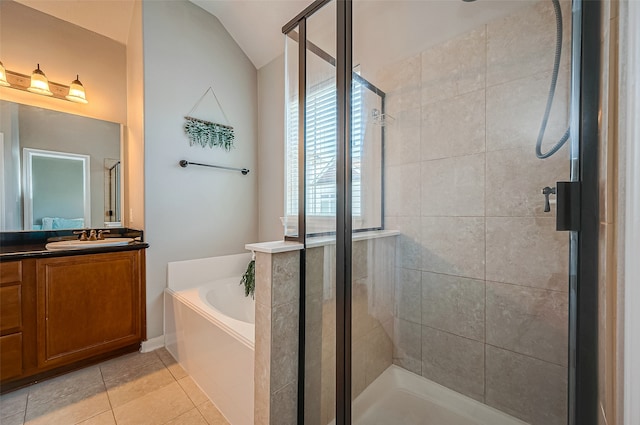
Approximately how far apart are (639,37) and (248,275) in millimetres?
2404

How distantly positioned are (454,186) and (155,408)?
7.11 ft

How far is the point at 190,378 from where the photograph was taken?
5.85ft

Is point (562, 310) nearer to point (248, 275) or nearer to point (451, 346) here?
point (451, 346)

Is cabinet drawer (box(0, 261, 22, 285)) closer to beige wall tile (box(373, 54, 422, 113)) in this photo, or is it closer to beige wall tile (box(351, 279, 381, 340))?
beige wall tile (box(351, 279, 381, 340))

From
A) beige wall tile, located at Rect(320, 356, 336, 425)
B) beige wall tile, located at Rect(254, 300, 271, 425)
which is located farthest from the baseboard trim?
beige wall tile, located at Rect(320, 356, 336, 425)

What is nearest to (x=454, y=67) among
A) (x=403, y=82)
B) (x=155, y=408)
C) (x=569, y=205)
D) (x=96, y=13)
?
(x=403, y=82)

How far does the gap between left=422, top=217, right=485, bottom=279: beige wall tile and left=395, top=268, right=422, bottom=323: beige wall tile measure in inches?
3.8

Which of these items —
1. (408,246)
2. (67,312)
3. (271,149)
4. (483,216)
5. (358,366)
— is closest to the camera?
(358,366)

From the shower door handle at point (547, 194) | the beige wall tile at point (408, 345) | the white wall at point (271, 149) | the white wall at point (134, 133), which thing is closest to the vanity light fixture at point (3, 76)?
the white wall at point (134, 133)

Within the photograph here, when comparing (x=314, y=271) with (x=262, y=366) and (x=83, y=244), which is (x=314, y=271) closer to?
(x=262, y=366)

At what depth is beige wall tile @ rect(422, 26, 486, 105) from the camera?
130cm

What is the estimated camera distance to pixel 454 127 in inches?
54.4

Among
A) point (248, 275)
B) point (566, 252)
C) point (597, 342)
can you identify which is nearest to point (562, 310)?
point (566, 252)

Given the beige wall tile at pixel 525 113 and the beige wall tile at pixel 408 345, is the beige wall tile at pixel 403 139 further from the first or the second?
the beige wall tile at pixel 408 345
